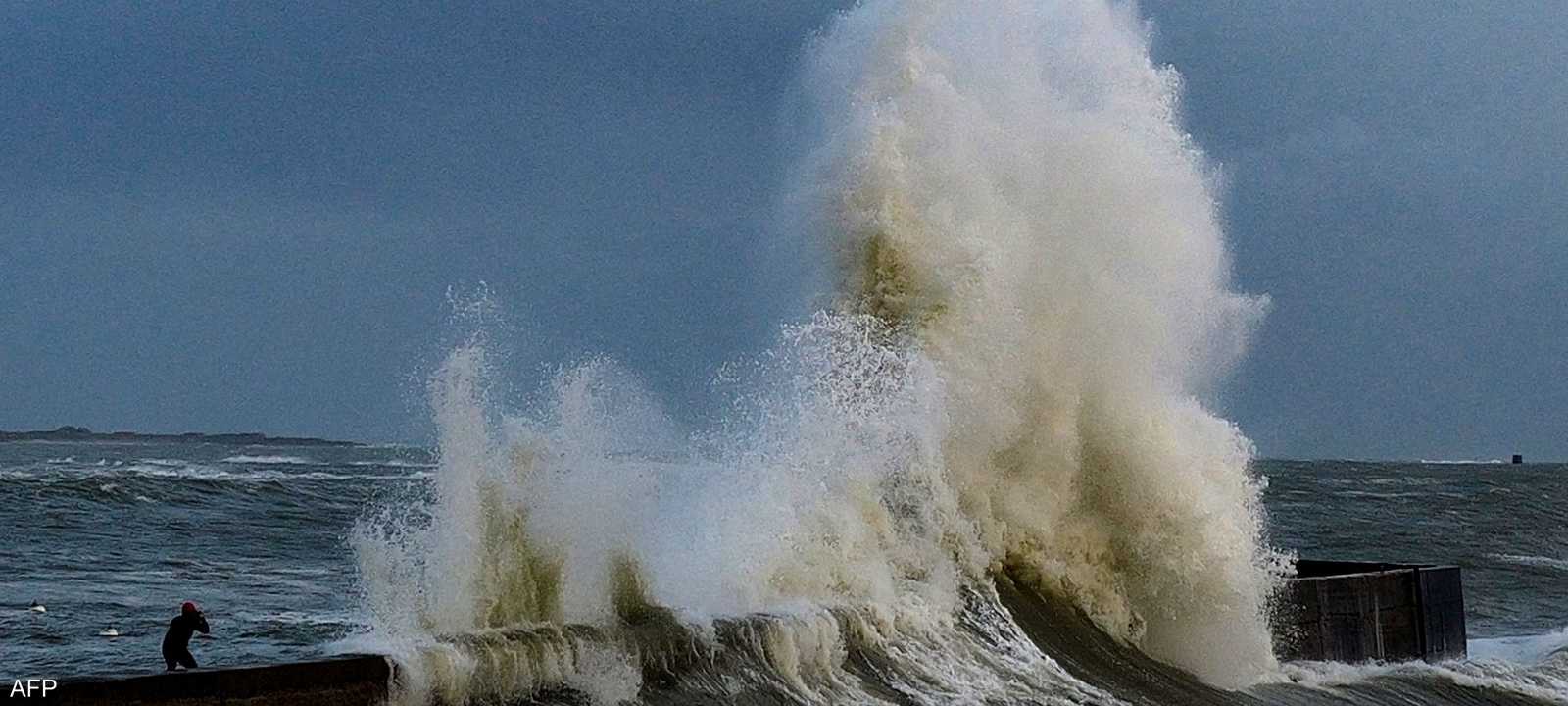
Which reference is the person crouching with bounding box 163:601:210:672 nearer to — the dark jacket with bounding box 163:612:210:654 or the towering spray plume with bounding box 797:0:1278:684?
the dark jacket with bounding box 163:612:210:654

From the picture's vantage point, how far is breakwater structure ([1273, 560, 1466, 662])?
602 inches

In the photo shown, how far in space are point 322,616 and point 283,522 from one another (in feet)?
50.0

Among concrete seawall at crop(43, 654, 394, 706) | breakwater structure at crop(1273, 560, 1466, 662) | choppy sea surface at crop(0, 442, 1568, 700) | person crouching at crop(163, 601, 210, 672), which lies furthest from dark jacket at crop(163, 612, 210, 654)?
breakwater structure at crop(1273, 560, 1466, 662)

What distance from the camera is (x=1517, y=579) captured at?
27812 mm

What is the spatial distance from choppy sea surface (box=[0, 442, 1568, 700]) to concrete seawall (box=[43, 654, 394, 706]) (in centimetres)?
125

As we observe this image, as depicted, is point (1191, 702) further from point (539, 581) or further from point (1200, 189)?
point (1200, 189)

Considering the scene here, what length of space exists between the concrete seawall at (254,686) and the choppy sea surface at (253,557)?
1.25 metres

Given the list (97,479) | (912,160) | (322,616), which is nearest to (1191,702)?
(912,160)

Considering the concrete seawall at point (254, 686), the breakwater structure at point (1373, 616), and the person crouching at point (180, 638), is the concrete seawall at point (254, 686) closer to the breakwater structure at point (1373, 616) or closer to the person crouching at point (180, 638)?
the person crouching at point (180, 638)

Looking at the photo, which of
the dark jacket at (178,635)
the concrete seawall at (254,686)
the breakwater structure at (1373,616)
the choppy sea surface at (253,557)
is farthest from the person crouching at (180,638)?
the breakwater structure at (1373,616)

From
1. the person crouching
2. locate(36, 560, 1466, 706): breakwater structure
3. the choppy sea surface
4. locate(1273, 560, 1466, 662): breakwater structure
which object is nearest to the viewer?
locate(36, 560, 1466, 706): breakwater structure

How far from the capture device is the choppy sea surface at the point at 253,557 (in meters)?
13.0

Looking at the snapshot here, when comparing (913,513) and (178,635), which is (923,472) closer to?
(913,513)

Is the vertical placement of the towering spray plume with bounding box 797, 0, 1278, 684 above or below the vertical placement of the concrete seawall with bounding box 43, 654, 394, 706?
above
